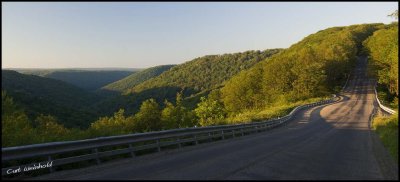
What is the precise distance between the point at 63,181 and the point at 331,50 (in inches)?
3987

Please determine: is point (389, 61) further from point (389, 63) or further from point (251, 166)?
point (251, 166)

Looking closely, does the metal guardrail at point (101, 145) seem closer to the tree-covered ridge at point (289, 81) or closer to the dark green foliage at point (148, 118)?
the dark green foliage at point (148, 118)

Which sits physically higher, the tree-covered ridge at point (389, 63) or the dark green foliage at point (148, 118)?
the tree-covered ridge at point (389, 63)

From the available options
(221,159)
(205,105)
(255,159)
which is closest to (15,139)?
(221,159)

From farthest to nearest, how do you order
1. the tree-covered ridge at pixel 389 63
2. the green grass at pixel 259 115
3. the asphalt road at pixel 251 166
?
the tree-covered ridge at pixel 389 63 < the green grass at pixel 259 115 < the asphalt road at pixel 251 166

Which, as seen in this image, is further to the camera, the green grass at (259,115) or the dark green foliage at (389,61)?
the dark green foliage at (389,61)

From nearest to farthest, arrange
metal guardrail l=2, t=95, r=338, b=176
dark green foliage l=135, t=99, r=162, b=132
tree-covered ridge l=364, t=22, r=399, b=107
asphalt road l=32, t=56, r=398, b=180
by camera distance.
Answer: asphalt road l=32, t=56, r=398, b=180 < metal guardrail l=2, t=95, r=338, b=176 < tree-covered ridge l=364, t=22, r=399, b=107 < dark green foliage l=135, t=99, r=162, b=132

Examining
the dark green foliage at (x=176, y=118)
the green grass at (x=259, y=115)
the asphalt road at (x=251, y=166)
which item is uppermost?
the asphalt road at (x=251, y=166)

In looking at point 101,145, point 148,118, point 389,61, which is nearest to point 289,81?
point 148,118

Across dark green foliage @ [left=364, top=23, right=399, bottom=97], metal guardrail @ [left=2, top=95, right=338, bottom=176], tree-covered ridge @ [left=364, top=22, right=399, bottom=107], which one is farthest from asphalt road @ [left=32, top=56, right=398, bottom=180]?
tree-covered ridge @ [left=364, top=22, right=399, bottom=107]

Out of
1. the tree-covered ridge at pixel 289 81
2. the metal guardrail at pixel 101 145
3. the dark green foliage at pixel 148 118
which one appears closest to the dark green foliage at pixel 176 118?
the dark green foliage at pixel 148 118

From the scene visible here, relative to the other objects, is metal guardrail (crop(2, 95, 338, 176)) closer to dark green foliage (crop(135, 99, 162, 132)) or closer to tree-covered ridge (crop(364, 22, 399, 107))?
tree-covered ridge (crop(364, 22, 399, 107))

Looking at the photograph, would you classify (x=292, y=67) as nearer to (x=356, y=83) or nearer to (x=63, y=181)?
(x=356, y=83)

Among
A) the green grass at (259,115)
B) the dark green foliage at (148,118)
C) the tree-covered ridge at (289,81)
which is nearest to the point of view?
the green grass at (259,115)
